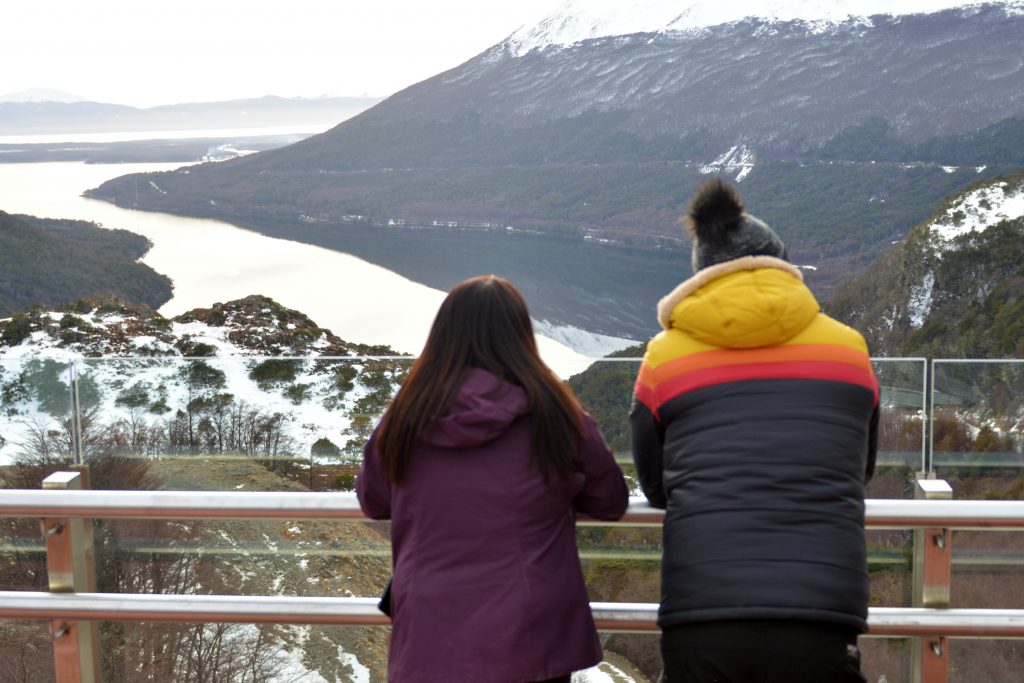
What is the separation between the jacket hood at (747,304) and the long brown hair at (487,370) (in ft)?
0.69

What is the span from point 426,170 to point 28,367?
420 ft

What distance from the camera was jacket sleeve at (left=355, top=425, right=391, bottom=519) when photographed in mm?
1542

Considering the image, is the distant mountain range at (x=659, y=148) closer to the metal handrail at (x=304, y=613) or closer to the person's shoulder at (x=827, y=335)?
the metal handrail at (x=304, y=613)

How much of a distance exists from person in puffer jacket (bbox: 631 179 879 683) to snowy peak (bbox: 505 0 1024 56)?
508 ft

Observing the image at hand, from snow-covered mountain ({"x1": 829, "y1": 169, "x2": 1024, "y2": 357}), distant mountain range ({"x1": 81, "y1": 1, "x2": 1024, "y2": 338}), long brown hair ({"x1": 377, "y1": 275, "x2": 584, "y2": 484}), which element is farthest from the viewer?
distant mountain range ({"x1": 81, "y1": 1, "x2": 1024, "y2": 338})

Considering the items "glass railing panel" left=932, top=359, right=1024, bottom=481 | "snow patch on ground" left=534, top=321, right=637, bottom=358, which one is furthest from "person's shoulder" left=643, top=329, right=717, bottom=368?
"snow patch on ground" left=534, top=321, right=637, bottom=358

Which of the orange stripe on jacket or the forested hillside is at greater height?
the orange stripe on jacket

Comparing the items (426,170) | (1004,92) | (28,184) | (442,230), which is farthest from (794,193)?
(28,184)

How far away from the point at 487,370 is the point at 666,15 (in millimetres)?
183278

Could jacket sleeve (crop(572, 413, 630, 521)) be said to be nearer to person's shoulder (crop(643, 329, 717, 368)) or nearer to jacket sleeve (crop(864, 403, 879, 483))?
person's shoulder (crop(643, 329, 717, 368))

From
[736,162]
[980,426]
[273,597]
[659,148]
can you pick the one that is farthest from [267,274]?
[273,597]

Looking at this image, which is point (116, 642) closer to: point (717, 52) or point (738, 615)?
point (738, 615)

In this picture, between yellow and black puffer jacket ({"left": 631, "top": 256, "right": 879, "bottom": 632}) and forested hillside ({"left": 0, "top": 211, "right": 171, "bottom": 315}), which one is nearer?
yellow and black puffer jacket ({"left": 631, "top": 256, "right": 879, "bottom": 632})

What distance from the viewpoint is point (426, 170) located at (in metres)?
130
